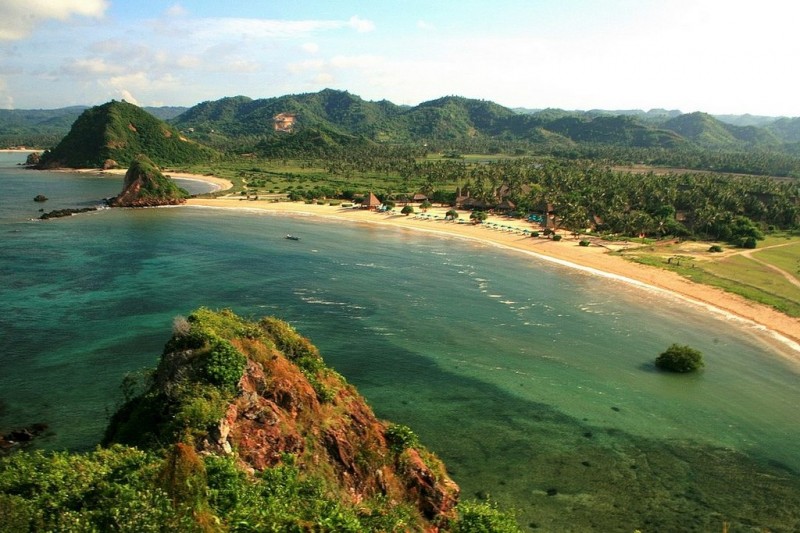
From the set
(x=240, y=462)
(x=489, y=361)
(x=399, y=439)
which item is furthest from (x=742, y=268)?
(x=240, y=462)

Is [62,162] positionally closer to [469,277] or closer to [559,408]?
[469,277]

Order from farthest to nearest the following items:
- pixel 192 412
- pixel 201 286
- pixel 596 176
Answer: pixel 596 176 < pixel 201 286 < pixel 192 412

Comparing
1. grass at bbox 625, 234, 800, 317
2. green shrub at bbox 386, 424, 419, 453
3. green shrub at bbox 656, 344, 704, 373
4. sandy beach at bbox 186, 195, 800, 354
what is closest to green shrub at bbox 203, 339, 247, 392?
green shrub at bbox 386, 424, 419, 453

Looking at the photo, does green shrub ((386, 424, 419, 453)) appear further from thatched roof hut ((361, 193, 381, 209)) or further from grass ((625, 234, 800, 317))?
thatched roof hut ((361, 193, 381, 209))

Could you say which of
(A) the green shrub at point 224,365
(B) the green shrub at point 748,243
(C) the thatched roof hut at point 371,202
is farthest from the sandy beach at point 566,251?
(A) the green shrub at point 224,365

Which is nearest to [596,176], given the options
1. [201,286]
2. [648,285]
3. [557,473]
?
[648,285]

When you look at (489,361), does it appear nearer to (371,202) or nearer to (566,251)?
(566,251)
